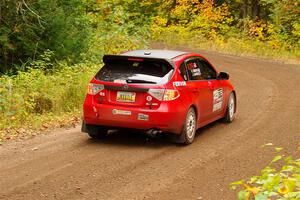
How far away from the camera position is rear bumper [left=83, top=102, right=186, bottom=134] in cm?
921

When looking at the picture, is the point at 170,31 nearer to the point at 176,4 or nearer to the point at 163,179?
the point at 176,4

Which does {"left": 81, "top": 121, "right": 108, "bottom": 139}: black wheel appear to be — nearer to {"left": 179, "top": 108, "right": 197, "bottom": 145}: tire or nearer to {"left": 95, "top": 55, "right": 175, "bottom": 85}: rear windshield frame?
{"left": 95, "top": 55, "right": 175, "bottom": 85}: rear windshield frame

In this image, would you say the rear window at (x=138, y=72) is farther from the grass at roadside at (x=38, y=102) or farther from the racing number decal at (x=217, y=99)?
the grass at roadside at (x=38, y=102)

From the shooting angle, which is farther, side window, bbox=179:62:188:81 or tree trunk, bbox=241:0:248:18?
tree trunk, bbox=241:0:248:18

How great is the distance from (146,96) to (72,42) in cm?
968

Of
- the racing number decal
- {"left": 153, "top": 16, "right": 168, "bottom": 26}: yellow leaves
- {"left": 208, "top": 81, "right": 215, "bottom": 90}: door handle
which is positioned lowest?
{"left": 153, "top": 16, "right": 168, "bottom": 26}: yellow leaves

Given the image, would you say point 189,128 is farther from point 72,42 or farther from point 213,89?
point 72,42

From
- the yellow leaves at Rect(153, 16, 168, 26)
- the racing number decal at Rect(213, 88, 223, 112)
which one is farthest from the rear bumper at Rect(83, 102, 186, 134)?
the yellow leaves at Rect(153, 16, 168, 26)

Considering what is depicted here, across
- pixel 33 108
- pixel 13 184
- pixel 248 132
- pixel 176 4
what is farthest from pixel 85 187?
pixel 176 4

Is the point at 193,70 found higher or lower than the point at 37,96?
higher

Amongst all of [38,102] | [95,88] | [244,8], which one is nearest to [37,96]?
[38,102]

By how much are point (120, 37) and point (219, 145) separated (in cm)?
1197

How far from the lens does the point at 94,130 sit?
390 inches

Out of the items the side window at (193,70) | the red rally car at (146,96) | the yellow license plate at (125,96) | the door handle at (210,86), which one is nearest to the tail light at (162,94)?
the red rally car at (146,96)
